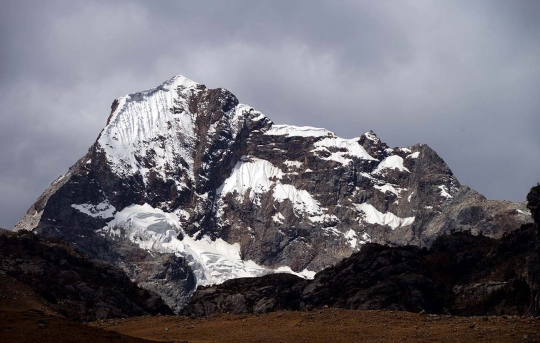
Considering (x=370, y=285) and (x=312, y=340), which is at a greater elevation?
(x=370, y=285)

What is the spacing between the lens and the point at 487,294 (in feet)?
208

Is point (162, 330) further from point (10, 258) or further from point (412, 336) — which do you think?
point (10, 258)

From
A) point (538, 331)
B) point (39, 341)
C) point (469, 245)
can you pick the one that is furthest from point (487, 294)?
point (39, 341)

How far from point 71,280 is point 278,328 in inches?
1461

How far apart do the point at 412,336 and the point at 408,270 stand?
36494mm

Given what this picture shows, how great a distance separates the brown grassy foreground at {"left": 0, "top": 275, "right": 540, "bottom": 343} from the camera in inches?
1422

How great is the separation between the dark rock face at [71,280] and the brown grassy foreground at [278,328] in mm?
15099

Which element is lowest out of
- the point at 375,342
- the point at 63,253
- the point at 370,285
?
the point at 375,342

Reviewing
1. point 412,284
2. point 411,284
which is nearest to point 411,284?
point 411,284

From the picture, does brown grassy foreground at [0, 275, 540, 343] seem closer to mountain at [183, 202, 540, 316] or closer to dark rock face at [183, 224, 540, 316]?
mountain at [183, 202, 540, 316]

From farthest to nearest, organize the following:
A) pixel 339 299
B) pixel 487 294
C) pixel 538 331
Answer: pixel 339 299, pixel 487 294, pixel 538 331

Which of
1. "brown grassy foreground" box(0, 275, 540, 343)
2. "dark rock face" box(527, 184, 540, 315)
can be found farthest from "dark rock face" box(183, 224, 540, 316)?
"brown grassy foreground" box(0, 275, 540, 343)

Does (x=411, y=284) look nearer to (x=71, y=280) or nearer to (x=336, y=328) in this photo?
(x=336, y=328)

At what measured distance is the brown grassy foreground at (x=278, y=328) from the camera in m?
36.1
